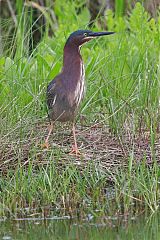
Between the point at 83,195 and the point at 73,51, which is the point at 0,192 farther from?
the point at 73,51

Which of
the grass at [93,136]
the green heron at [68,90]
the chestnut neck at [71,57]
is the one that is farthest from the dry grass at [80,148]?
the chestnut neck at [71,57]

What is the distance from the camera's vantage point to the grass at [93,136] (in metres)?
6.25

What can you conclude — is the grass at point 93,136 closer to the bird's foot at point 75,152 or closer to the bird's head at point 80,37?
the bird's foot at point 75,152

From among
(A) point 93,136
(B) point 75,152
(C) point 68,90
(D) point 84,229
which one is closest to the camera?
(D) point 84,229

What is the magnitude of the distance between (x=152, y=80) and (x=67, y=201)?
200cm

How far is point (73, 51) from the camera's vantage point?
7.34 m

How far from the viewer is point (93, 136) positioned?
7.46 meters

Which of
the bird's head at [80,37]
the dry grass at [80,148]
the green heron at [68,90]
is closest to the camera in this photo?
the dry grass at [80,148]

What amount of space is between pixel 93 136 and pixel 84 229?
174 cm

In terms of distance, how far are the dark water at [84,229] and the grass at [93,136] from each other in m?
0.13

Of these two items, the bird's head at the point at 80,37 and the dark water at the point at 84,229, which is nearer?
the dark water at the point at 84,229

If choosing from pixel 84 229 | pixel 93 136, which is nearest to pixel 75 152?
pixel 93 136

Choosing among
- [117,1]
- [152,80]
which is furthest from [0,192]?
[117,1]

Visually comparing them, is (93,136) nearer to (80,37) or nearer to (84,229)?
(80,37)
